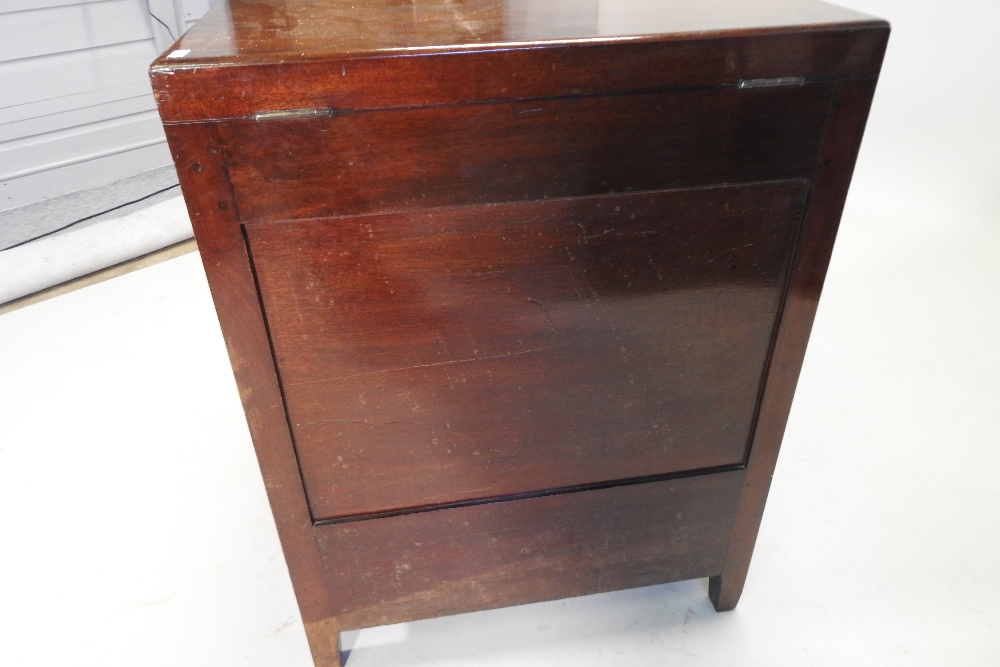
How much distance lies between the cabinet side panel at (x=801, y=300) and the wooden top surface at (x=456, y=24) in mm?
106

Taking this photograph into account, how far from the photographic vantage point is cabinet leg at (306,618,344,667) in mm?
1073

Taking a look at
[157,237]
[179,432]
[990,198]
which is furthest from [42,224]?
[990,198]

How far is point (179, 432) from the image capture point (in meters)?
1.63

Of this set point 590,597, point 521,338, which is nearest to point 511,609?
point 590,597

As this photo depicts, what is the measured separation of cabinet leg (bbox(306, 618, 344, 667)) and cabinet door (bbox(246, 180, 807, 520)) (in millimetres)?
208

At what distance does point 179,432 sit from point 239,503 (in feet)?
0.95

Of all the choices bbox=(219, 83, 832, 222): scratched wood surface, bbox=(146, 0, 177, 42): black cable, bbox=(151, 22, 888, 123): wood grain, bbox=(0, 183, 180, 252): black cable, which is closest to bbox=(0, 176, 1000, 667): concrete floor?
bbox=(0, 183, 180, 252): black cable

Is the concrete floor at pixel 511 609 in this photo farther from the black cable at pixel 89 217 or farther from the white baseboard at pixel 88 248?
the black cable at pixel 89 217

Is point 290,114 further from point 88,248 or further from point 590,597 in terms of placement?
point 88,248

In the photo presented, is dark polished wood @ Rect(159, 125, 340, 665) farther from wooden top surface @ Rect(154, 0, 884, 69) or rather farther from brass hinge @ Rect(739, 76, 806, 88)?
brass hinge @ Rect(739, 76, 806, 88)

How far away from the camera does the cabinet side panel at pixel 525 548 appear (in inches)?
39.8

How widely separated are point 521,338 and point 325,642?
57 centimetres

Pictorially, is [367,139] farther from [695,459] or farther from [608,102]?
[695,459]

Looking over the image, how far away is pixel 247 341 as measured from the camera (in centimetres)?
82
